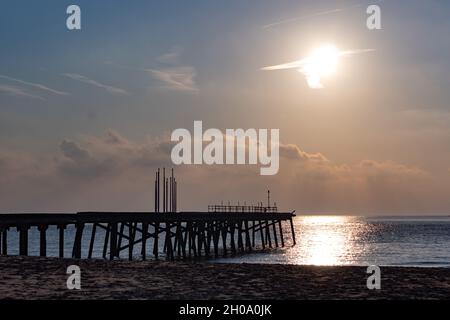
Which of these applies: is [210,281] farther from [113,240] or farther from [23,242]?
[113,240]

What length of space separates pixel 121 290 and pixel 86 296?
3.14 ft

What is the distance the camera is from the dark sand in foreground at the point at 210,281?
11172 millimetres

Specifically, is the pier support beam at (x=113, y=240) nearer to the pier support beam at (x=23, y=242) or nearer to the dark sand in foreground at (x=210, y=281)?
the pier support beam at (x=23, y=242)

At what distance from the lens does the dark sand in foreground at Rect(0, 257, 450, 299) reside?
1117 cm

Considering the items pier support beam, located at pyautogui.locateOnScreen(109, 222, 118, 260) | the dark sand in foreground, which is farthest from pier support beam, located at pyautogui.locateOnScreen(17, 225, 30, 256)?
the dark sand in foreground

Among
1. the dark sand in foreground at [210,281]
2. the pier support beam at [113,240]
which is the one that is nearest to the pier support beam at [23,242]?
the pier support beam at [113,240]

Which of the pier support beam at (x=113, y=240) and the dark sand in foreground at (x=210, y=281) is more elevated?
the dark sand in foreground at (x=210, y=281)

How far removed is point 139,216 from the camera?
4397 cm

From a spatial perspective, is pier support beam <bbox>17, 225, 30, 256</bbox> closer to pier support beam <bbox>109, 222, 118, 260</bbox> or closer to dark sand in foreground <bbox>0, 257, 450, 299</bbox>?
pier support beam <bbox>109, 222, 118, 260</bbox>

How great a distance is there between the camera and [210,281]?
1298cm

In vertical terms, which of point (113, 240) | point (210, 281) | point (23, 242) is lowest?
Result: point (113, 240)

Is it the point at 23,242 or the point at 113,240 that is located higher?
the point at 23,242

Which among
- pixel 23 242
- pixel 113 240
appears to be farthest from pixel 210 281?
pixel 113 240
